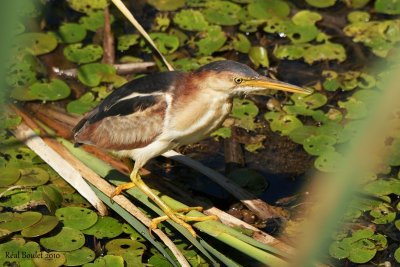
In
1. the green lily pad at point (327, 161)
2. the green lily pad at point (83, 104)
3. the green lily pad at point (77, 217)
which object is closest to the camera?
the green lily pad at point (77, 217)

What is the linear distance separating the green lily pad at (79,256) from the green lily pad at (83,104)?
141 cm

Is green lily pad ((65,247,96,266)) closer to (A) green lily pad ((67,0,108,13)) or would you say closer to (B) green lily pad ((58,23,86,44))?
(B) green lily pad ((58,23,86,44))

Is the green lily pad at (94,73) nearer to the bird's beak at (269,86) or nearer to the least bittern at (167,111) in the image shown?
the least bittern at (167,111)

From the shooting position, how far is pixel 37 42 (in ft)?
19.5

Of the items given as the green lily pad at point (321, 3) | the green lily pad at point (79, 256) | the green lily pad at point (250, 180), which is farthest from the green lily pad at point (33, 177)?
the green lily pad at point (321, 3)

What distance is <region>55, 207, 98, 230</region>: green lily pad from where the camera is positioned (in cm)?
432

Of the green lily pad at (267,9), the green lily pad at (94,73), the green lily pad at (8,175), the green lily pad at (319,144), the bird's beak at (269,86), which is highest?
the bird's beak at (269,86)

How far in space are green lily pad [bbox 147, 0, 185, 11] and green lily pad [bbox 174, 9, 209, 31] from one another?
107mm

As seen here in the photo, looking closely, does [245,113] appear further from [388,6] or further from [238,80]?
Answer: [388,6]

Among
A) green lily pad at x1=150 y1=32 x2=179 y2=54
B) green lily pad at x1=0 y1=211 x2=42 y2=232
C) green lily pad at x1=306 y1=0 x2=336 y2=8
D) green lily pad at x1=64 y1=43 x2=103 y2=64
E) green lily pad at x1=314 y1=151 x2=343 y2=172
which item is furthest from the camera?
green lily pad at x1=306 y1=0 x2=336 y2=8

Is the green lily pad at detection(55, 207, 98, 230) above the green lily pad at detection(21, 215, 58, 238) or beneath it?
beneath

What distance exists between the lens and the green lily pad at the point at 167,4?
6438 mm

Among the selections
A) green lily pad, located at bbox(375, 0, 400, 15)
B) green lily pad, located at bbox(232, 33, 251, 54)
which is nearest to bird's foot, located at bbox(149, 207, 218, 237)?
green lily pad, located at bbox(232, 33, 251, 54)

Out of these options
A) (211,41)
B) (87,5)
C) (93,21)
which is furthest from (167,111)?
(87,5)
